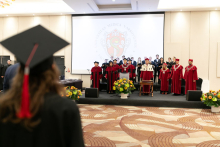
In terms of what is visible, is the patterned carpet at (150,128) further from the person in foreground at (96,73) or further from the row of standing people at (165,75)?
the person in foreground at (96,73)

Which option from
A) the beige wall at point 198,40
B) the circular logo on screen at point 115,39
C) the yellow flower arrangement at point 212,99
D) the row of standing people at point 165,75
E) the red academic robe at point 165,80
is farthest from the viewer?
the circular logo on screen at point 115,39

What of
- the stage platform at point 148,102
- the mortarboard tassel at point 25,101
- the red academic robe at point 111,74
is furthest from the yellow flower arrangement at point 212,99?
the mortarboard tassel at point 25,101

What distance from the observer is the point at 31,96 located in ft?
2.90

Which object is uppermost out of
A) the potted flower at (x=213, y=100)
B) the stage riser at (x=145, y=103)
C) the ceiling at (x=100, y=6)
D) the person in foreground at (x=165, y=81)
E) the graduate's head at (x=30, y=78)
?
the ceiling at (x=100, y=6)

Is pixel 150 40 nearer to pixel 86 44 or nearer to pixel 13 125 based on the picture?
pixel 86 44

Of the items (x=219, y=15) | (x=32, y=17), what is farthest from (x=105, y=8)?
(x=219, y=15)

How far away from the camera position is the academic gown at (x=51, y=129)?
2.86 feet

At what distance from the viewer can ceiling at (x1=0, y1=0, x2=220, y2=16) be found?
966 centimetres

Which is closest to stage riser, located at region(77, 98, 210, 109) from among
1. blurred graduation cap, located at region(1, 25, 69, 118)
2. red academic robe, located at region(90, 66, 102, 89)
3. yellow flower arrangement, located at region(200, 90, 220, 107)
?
yellow flower arrangement, located at region(200, 90, 220, 107)

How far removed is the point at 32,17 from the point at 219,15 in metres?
10.8

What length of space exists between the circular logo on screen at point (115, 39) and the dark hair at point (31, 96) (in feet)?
34.3

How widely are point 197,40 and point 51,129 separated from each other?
11.2 meters

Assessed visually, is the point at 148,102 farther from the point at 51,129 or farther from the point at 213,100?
the point at 51,129

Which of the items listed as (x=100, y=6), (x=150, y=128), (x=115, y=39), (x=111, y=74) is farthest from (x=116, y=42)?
(x=150, y=128)
